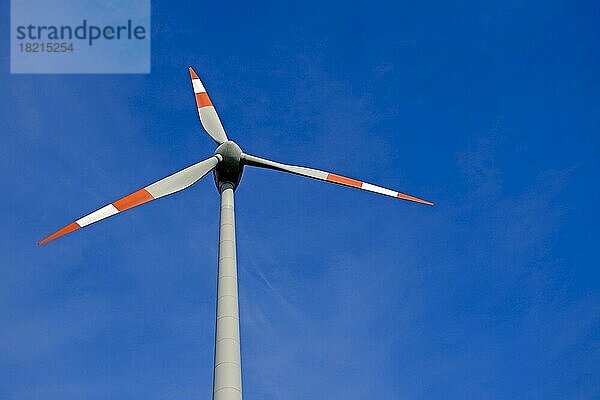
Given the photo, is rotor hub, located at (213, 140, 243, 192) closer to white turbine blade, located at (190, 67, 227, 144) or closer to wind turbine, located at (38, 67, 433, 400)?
wind turbine, located at (38, 67, 433, 400)

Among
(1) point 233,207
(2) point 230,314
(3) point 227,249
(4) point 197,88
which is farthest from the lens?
(4) point 197,88

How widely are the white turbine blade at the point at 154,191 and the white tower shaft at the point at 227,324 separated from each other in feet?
9.09

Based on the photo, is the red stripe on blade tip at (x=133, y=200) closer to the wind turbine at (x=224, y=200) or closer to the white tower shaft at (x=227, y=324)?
the wind turbine at (x=224, y=200)

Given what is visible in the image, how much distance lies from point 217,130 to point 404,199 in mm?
11317

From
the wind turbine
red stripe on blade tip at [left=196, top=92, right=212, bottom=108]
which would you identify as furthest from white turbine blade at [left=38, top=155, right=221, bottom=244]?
red stripe on blade tip at [left=196, top=92, right=212, bottom=108]

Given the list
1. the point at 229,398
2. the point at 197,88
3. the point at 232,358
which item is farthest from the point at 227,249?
the point at 197,88

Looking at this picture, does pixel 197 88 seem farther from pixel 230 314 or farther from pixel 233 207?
pixel 230 314

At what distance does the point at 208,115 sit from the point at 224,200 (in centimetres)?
810

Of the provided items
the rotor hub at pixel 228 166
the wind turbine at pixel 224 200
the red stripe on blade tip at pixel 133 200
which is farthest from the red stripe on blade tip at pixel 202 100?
the red stripe on blade tip at pixel 133 200

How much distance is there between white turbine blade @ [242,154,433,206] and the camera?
35859mm

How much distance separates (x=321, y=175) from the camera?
123ft

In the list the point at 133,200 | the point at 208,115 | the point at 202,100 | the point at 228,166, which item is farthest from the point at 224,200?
the point at 202,100

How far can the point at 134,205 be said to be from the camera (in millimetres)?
31641

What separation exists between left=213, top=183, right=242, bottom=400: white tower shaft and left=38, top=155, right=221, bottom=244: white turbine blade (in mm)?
2772
